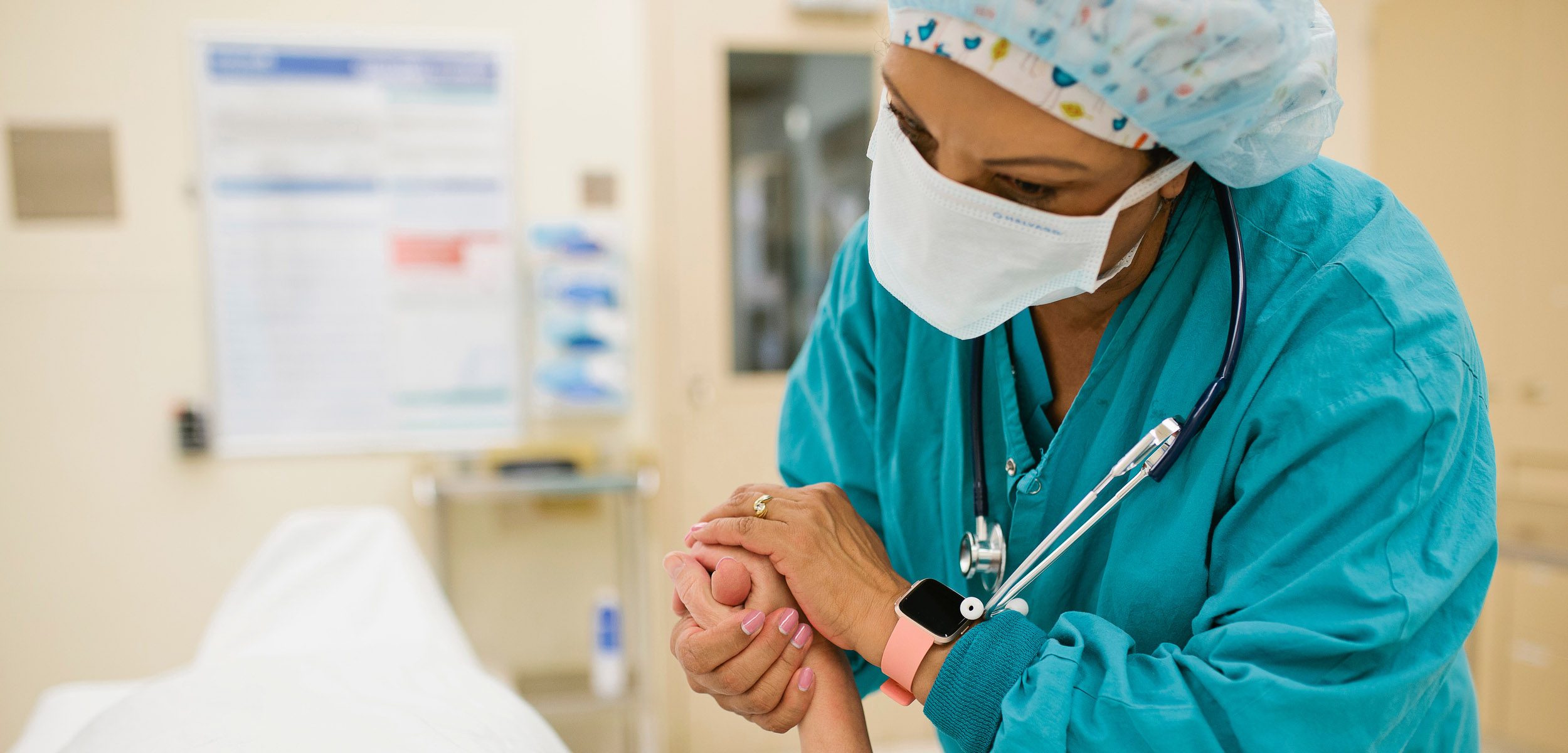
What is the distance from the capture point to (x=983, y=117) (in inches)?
27.8

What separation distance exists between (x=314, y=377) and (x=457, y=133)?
32.2 inches

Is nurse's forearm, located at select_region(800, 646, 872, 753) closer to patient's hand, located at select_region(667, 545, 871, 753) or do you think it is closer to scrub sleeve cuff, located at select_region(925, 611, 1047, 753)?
patient's hand, located at select_region(667, 545, 871, 753)

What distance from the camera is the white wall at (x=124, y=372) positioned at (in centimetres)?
260

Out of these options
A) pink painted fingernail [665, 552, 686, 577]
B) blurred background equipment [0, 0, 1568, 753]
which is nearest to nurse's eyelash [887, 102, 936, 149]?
pink painted fingernail [665, 552, 686, 577]

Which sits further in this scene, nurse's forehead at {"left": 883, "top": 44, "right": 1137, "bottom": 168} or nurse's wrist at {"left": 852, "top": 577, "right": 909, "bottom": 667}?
nurse's wrist at {"left": 852, "top": 577, "right": 909, "bottom": 667}

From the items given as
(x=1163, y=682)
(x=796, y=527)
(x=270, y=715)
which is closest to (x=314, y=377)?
(x=270, y=715)

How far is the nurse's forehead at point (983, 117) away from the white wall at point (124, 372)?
7.32 feet

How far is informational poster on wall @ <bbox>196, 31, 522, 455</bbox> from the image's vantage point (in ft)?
8.79

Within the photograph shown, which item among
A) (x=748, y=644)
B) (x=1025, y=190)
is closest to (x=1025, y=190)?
(x=1025, y=190)

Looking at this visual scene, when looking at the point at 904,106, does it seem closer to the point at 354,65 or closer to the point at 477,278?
the point at 477,278

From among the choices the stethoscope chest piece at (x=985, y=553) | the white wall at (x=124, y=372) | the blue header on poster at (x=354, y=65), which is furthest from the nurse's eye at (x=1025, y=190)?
the blue header on poster at (x=354, y=65)

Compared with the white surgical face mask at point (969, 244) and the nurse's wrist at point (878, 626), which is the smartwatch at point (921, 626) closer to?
the nurse's wrist at point (878, 626)

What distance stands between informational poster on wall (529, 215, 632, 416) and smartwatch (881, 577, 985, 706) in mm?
2070

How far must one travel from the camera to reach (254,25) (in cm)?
266
